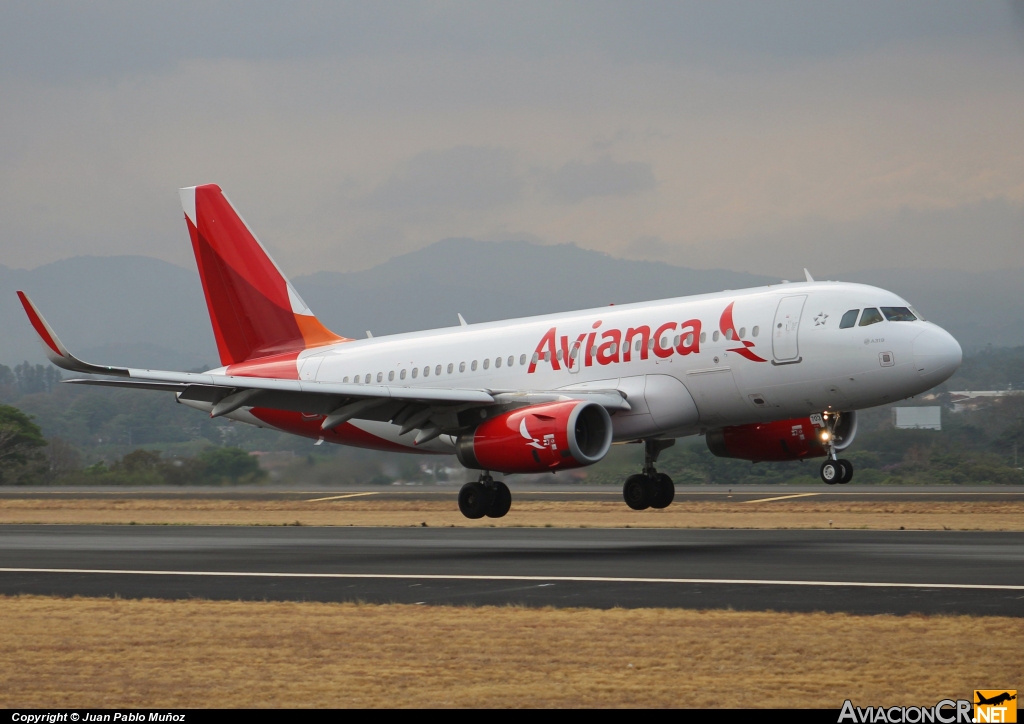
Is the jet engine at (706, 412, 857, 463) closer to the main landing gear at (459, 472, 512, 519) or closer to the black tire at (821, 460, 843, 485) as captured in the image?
the black tire at (821, 460, 843, 485)

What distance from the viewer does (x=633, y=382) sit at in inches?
1184

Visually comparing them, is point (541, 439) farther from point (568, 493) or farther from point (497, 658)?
point (568, 493)

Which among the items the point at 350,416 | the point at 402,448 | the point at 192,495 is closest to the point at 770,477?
the point at 192,495

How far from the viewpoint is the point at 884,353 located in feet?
90.5

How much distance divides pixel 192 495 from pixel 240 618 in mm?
42962

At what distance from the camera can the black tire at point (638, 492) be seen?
33.8m

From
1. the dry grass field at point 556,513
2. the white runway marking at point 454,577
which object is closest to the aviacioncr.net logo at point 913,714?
the white runway marking at point 454,577

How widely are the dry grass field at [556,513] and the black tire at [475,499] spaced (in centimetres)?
640

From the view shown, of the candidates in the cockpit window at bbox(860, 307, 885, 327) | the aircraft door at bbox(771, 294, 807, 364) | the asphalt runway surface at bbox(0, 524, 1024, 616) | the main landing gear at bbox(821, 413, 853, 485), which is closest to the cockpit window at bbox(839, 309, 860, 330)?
the cockpit window at bbox(860, 307, 885, 327)

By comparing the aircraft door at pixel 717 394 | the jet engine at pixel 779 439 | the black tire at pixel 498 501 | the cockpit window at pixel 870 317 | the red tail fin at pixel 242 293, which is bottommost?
the black tire at pixel 498 501

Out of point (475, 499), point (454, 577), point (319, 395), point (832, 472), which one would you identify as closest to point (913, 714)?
point (454, 577)

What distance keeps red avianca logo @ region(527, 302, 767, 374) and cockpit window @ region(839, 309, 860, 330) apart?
75.4 inches

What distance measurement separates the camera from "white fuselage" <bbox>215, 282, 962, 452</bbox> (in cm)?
2778

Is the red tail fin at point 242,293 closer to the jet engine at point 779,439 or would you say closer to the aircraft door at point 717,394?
the jet engine at point 779,439
